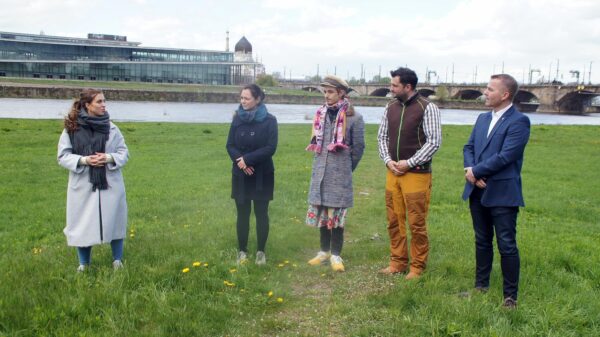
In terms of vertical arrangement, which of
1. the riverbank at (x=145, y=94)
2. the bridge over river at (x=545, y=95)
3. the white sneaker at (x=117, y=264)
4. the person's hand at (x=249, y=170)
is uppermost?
the bridge over river at (x=545, y=95)

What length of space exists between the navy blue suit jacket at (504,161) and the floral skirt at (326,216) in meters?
1.85

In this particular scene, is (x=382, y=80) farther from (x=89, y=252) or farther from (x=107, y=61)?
(x=89, y=252)

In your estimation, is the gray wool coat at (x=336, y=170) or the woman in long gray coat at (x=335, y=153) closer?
the woman in long gray coat at (x=335, y=153)

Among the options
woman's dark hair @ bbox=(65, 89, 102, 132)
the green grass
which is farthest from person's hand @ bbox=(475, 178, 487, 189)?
woman's dark hair @ bbox=(65, 89, 102, 132)

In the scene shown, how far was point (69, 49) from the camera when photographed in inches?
4181

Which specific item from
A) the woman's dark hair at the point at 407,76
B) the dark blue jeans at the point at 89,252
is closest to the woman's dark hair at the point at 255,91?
the woman's dark hair at the point at 407,76

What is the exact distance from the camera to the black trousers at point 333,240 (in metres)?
6.20

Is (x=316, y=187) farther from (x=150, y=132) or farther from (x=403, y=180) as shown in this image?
(x=150, y=132)

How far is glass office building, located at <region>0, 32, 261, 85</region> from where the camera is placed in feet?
329

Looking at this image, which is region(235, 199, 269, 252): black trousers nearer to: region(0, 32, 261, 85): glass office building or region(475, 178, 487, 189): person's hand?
region(475, 178, 487, 189): person's hand

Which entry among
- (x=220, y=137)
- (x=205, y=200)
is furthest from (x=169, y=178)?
(x=220, y=137)

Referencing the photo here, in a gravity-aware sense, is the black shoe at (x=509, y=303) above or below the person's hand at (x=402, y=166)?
below

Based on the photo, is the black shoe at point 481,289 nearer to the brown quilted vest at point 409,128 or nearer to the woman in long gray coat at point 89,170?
the brown quilted vest at point 409,128

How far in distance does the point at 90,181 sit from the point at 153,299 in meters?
1.50
